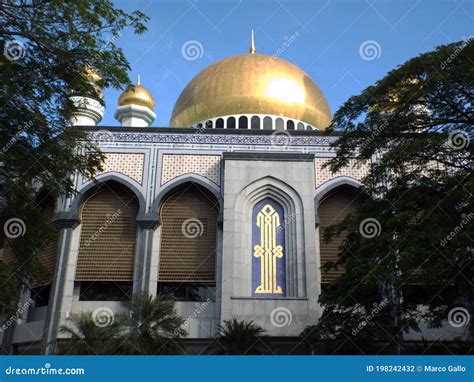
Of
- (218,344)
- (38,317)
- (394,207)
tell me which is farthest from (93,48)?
(38,317)

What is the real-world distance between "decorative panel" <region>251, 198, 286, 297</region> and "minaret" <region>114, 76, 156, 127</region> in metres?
9.59

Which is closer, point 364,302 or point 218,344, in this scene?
point 364,302

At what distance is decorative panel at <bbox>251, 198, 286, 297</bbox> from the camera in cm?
1359

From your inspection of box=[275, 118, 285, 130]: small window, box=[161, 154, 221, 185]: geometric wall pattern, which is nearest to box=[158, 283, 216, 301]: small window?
box=[161, 154, 221, 185]: geometric wall pattern

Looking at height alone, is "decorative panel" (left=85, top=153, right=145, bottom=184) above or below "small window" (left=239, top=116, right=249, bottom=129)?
below

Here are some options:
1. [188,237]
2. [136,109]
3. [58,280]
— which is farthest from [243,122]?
[58,280]

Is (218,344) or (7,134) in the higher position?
(7,134)

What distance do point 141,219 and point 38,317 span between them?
3.86 m

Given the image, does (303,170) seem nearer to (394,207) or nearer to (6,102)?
(394,207)

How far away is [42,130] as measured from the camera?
8.59m

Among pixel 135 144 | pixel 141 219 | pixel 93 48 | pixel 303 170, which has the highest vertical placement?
pixel 135 144

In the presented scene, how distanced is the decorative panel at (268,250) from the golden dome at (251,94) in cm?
655

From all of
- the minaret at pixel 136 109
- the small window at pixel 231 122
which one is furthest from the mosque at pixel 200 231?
the minaret at pixel 136 109

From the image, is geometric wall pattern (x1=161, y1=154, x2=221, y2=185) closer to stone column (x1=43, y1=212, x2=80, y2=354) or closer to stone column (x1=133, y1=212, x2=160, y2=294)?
stone column (x1=133, y1=212, x2=160, y2=294)
